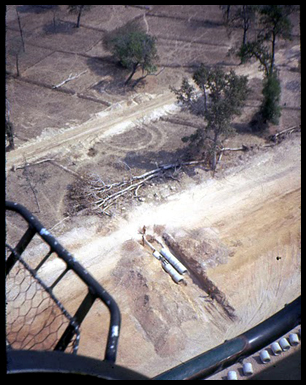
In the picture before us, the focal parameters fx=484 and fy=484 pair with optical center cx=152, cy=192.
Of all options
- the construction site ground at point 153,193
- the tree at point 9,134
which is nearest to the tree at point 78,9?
the construction site ground at point 153,193

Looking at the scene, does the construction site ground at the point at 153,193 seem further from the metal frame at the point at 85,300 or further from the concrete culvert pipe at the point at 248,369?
the metal frame at the point at 85,300

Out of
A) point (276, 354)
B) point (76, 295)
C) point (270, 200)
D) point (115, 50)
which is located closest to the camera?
point (276, 354)

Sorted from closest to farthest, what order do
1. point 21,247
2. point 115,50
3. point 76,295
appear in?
point 21,247 < point 76,295 < point 115,50

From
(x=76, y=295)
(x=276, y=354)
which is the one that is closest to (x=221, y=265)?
(x=276, y=354)

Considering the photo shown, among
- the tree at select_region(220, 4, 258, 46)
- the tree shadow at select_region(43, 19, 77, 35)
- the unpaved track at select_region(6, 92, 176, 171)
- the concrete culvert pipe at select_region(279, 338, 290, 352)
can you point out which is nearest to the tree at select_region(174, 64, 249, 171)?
the unpaved track at select_region(6, 92, 176, 171)
